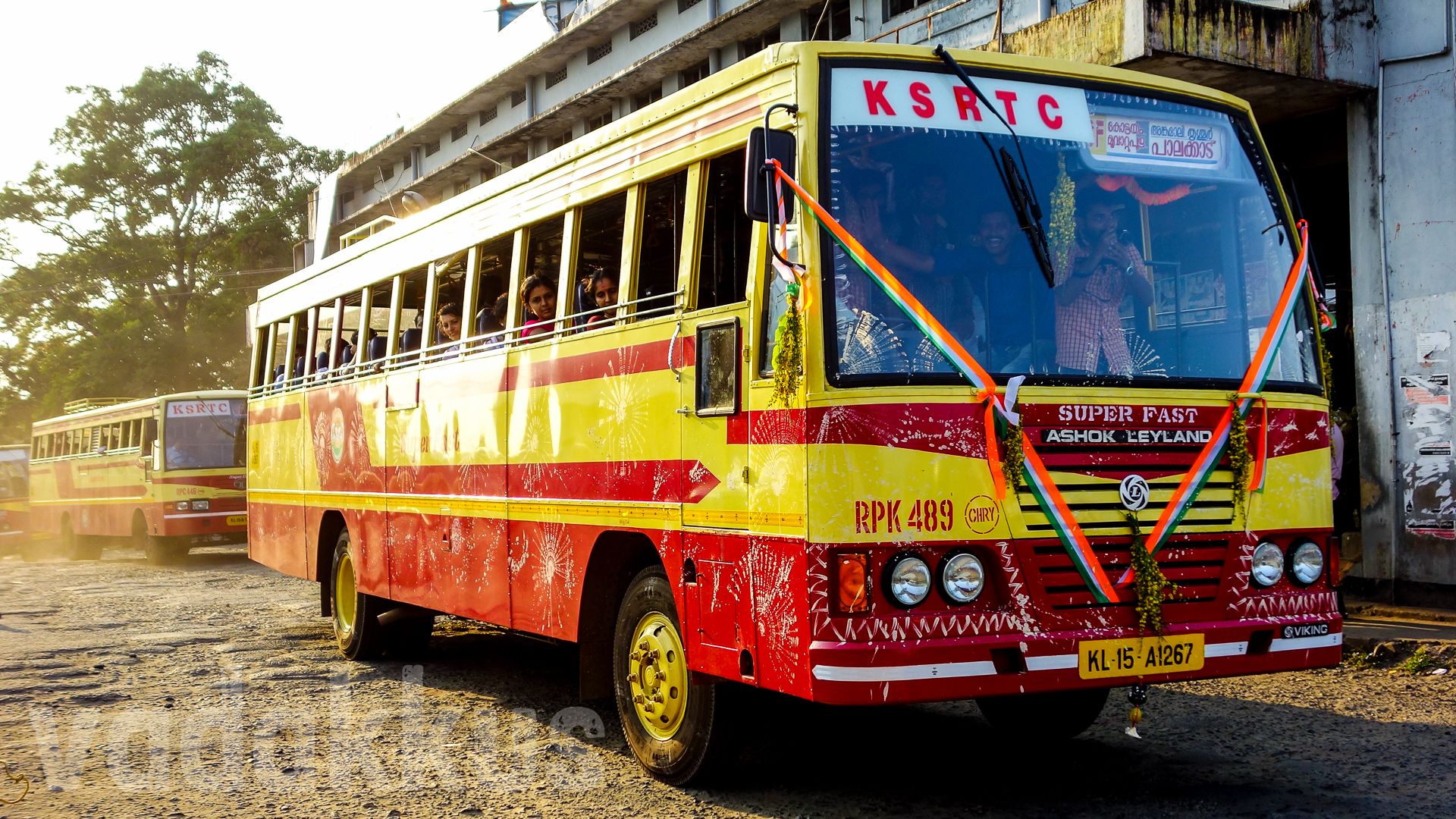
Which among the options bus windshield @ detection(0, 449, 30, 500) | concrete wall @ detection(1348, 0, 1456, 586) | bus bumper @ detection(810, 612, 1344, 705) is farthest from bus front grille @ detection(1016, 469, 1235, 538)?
bus windshield @ detection(0, 449, 30, 500)

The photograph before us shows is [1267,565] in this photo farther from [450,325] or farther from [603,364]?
[450,325]

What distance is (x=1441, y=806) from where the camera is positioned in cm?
550

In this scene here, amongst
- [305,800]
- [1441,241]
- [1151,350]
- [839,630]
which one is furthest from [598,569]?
[1441,241]

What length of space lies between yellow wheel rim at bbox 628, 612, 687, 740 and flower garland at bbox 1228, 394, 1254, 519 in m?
2.31

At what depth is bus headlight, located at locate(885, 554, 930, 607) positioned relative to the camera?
4.94 metres

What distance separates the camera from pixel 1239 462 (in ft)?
18.0

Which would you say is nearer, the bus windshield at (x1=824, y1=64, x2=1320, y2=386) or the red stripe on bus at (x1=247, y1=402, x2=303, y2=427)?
the bus windshield at (x1=824, y1=64, x2=1320, y2=386)

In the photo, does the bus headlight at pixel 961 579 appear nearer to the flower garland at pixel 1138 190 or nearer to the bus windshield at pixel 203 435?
the flower garland at pixel 1138 190

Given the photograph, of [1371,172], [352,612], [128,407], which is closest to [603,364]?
[352,612]

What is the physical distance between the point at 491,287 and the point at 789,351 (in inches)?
141

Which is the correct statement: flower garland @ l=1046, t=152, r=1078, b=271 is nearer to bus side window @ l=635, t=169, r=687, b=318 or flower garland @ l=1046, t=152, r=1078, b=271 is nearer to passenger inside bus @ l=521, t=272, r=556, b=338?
bus side window @ l=635, t=169, r=687, b=318

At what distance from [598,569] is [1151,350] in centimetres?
286

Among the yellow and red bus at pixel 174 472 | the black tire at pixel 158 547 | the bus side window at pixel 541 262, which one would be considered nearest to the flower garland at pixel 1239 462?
the bus side window at pixel 541 262

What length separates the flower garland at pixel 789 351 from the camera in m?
5.12
